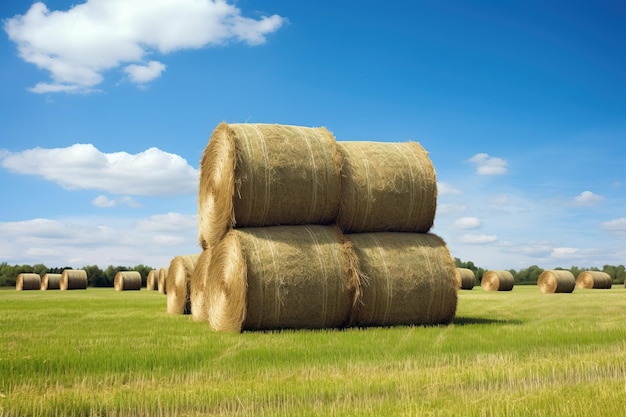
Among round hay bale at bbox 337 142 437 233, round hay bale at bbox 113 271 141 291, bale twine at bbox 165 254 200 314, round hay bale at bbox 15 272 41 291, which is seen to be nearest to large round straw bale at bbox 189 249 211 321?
bale twine at bbox 165 254 200 314

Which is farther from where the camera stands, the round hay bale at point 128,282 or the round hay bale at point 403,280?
the round hay bale at point 128,282

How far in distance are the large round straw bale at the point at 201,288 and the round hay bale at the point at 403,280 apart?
2.84 m

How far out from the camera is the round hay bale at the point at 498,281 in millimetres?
30875

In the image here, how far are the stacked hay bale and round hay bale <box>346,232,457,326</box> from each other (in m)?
0.02

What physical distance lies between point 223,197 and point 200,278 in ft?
7.66

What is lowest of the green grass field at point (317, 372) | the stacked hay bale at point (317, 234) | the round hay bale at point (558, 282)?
the green grass field at point (317, 372)

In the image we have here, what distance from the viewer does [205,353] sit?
23.5ft

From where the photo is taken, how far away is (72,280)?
114ft

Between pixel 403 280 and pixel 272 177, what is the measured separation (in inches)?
108

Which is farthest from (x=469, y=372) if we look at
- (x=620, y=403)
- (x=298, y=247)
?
(x=298, y=247)

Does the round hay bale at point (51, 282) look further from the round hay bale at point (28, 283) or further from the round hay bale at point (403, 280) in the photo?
the round hay bale at point (403, 280)

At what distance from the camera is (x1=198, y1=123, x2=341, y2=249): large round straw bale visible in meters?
10.0

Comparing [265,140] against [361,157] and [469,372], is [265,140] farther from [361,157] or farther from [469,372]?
[469,372]

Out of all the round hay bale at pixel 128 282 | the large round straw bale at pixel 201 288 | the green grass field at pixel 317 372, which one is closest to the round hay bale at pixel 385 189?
the green grass field at pixel 317 372
